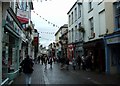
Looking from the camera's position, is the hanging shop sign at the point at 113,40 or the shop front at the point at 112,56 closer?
the hanging shop sign at the point at 113,40

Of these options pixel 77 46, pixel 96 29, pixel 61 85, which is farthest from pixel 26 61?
pixel 77 46

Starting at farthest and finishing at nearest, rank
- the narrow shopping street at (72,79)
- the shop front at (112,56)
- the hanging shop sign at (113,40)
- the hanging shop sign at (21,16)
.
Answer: the shop front at (112,56) < the hanging shop sign at (113,40) < the hanging shop sign at (21,16) < the narrow shopping street at (72,79)

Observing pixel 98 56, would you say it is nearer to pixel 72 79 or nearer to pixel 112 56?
pixel 112 56

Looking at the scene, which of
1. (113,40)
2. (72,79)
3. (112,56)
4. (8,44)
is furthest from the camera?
(112,56)

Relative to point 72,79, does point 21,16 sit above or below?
above

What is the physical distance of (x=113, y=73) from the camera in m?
23.1

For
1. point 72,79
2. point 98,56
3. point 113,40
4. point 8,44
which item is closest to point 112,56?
point 113,40

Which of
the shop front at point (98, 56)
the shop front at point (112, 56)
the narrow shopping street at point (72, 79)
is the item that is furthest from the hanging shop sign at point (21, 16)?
the shop front at point (98, 56)

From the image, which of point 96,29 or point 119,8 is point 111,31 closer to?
point 119,8

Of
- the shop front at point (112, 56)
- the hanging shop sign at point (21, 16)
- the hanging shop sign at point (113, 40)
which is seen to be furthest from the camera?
the shop front at point (112, 56)

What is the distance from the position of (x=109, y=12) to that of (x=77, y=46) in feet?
53.3

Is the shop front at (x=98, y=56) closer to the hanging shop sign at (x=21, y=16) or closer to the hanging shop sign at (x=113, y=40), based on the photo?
the hanging shop sign at (x=113, y=40)

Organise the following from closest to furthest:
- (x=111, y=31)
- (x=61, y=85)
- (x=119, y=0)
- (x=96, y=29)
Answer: (x=61, y=85) < (x=119, y=0) < (x=111, y=31) < (x=96, y=29)

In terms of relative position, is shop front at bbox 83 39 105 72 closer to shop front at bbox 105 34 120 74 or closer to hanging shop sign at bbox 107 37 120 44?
shop front at bbox 105 34 120 74
